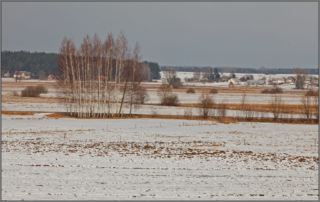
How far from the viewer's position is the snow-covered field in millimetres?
12477

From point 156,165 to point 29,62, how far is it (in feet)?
583

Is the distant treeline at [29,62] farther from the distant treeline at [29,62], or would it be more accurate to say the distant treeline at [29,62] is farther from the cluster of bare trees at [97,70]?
the cluster of bare trees at [97,70]

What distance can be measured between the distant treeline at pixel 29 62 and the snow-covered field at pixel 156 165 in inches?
5869

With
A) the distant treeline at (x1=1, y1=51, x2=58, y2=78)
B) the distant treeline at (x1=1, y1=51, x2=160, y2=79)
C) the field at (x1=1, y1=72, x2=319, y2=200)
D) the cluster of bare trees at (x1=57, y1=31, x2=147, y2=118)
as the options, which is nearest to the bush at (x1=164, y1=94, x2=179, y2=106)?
the cluster of bare trees at (x1=57, y1=31, x2=147, y2=118)

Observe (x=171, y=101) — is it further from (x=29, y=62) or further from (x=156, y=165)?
(x=29, y=62)

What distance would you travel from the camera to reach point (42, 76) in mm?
162875

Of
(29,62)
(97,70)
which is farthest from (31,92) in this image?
(29,62)

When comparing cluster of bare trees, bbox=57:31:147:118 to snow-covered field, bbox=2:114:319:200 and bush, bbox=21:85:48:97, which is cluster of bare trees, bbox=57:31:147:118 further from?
bush, bbox=21:85:48:97

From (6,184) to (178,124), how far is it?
24.8m

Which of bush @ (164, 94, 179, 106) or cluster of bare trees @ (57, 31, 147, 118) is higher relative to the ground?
cluster of bare trees @ (57, 31, 147, 118)

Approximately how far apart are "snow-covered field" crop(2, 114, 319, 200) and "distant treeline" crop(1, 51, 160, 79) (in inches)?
5869

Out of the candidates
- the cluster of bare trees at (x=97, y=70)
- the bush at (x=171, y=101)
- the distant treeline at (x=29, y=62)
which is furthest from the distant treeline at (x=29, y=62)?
the cluster of bare trees at (x=97, y=70)

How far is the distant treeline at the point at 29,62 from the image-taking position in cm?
16825

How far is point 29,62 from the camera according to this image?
177750 mm
